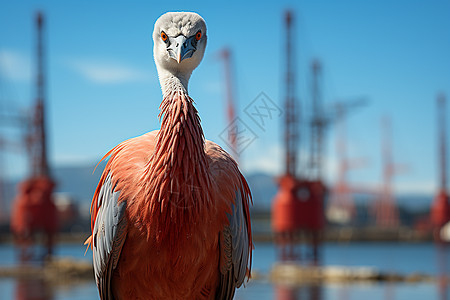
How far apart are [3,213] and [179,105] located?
344 feet

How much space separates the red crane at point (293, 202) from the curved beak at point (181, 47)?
24.4 m

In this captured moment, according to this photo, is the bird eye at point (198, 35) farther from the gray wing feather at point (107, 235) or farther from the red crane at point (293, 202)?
the red crane at point (293, 202)

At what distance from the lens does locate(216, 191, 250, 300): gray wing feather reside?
4277 mm

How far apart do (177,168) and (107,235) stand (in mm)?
735

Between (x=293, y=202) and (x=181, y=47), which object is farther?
(x=293, y=202)

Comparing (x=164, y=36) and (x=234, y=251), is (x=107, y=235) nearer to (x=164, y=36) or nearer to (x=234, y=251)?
(x=234, y=251)

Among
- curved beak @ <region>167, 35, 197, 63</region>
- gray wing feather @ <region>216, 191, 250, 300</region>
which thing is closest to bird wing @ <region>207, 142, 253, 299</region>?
gray wing feather @ <region>216, 191, 250, 300</region>

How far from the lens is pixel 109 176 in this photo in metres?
4.45

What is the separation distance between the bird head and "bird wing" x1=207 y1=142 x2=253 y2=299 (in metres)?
0.71

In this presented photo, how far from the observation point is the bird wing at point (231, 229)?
4.29m

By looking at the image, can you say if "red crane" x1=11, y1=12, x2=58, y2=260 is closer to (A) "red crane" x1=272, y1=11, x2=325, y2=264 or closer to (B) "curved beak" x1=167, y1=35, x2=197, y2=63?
(A) "red crane" x1=272, y1=11, x2=325, y2=264

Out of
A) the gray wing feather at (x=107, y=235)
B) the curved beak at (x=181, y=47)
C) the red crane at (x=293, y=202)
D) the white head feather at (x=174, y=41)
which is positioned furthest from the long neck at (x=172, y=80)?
the red crane at (x=293, y=202)

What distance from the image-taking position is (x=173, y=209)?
13.2ft

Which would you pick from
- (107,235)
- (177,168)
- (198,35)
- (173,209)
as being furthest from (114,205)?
(198,35)
